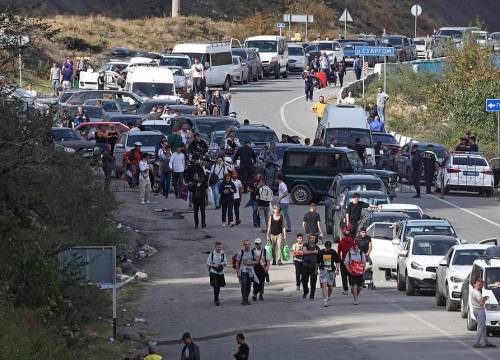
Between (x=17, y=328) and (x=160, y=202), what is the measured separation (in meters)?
22.7

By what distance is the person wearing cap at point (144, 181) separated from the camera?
138 ft

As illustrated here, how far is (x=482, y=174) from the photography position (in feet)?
160

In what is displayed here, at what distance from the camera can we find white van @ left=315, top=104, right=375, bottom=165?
159 feet

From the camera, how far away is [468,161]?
48.2 metres

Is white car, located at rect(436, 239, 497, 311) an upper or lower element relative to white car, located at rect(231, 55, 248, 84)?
lower

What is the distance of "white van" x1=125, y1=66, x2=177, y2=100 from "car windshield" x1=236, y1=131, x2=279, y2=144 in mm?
12639

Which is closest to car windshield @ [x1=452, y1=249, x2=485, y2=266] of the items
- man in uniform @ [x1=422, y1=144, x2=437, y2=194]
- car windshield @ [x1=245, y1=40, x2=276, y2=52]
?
man in uniform @ [x1=422, y1=144, x2=437, y2=194]

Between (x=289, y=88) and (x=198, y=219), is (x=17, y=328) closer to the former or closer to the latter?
(x=198, y=219)

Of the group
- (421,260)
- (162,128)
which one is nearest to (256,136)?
(162,128)

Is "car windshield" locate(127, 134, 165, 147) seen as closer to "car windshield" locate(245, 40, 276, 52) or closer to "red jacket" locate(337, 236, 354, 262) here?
"red jacket" locate(337, 236, 354, 262)

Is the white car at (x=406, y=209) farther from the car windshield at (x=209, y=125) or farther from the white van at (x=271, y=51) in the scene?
the white van at (x=271, y=51)

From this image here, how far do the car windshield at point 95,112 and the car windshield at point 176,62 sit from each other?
14411mm

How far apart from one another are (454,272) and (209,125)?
23.4 meters

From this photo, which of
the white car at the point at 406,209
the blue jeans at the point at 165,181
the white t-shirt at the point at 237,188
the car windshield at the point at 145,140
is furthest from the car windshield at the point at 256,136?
the white car at the point at 406,209
